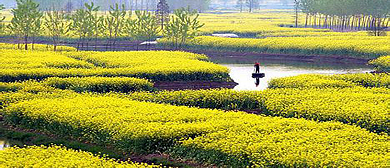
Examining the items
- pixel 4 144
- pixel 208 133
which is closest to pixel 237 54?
pixel 4 144

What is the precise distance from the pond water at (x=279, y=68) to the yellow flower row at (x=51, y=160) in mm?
31084

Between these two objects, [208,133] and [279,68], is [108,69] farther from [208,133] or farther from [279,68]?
[208,133]

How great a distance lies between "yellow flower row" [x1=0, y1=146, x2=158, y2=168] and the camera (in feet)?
71.2

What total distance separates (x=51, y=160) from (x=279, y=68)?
4671 cm

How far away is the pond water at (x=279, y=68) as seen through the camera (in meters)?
57.9

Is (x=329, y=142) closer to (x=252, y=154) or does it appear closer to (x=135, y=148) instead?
(x=252, y=154)

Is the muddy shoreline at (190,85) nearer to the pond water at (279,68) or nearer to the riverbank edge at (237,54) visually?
the pond water at (279,68)

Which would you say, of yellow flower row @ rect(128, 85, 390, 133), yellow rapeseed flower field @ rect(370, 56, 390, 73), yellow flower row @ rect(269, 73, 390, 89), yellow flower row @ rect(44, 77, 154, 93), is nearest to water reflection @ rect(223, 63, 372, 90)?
yellow rapeseed flower field @ rect(370, 56, 390, 73)

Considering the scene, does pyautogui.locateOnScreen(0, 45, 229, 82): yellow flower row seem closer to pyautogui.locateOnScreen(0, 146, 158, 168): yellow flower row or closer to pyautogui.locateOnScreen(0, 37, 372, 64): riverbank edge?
pyautogui.locateOnScreen(0, 37, 372, 64): riverbank edge

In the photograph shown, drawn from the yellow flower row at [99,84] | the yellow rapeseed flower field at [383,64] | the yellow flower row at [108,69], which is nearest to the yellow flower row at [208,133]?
the yellow flower row at [99,84]

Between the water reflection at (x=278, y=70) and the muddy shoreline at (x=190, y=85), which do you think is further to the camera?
the water reflection at (x=278, y=70)

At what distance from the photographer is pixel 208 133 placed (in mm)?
26703

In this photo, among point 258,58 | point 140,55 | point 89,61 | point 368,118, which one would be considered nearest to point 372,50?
point 258,58

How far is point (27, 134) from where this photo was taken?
30.4 m
